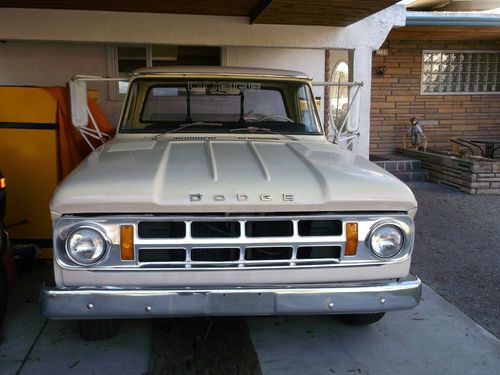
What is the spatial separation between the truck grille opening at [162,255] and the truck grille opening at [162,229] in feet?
0.25

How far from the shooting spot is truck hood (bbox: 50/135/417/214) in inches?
101

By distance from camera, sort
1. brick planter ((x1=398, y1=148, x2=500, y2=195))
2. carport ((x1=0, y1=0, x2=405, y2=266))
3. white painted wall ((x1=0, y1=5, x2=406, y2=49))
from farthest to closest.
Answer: brick planter ((x1=398, y1=148, x2=500, y2=195))
white painted wall ((x1=0, y1=5, x2=406, y2=49))
carport ((x1=0, y1=0, x2=405, y2=266))

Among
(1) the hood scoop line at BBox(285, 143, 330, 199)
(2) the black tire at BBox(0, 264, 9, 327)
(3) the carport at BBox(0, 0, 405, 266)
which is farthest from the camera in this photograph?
(3) the carport at BBox(0, 0, 405, 266)

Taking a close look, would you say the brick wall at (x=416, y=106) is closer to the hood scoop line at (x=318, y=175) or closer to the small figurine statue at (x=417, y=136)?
the small figurine statue at (x=417, y=136)

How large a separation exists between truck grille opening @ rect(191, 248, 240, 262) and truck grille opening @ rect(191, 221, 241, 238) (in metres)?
0.08

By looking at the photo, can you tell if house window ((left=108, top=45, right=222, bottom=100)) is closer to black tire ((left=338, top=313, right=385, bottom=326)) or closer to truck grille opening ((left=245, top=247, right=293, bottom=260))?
black tire ((left=338, top=313, right=385, bottom=326))

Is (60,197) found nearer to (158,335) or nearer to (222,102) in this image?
(158,335)

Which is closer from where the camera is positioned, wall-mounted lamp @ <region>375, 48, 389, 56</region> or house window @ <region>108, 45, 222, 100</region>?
house window @ <region>108, 45, 222, 100</region>

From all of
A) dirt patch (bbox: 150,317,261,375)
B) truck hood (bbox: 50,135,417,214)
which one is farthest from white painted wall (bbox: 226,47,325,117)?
dirt patch (bbox: 150,317,261,375)

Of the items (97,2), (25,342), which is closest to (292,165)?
(25,342)

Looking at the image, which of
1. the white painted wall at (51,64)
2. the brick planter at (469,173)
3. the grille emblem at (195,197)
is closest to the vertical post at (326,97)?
the brick planter at (469,173)

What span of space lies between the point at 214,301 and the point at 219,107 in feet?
6.67

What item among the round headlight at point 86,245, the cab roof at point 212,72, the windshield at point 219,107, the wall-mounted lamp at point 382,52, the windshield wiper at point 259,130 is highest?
the wall-mounted lamp at point 382,52

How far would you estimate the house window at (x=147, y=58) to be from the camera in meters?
8.40
